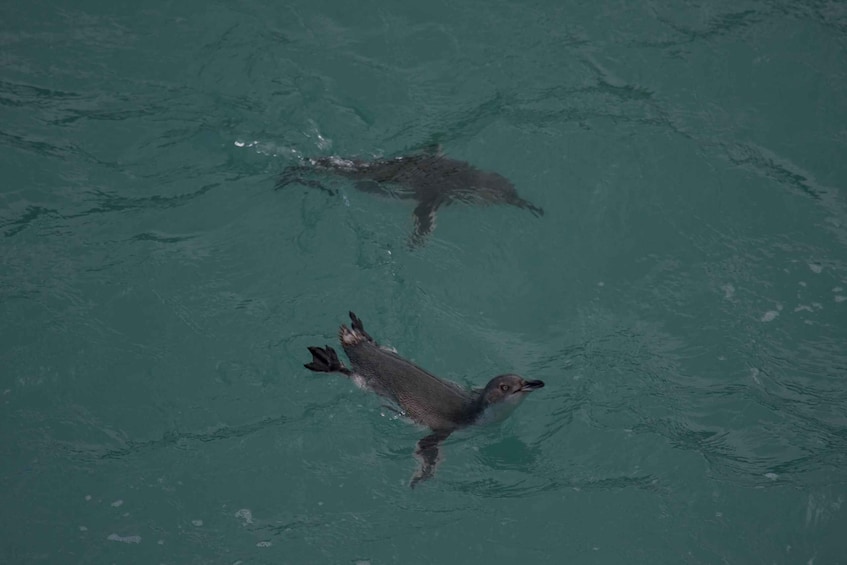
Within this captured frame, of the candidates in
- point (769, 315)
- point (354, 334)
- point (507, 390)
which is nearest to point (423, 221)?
point (354, 334)

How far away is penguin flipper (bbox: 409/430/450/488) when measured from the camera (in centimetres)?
837

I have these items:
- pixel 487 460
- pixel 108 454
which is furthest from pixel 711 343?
pixel 108 454

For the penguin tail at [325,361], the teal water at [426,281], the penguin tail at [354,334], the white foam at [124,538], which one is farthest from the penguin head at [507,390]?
the white foam at [124,538]

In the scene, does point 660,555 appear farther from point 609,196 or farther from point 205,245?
point 205,245

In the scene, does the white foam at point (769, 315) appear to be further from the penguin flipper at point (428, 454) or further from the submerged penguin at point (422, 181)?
the penguin flipper at point (428, 454)

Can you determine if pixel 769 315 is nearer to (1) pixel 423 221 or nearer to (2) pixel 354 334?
(1) pixel 423 221

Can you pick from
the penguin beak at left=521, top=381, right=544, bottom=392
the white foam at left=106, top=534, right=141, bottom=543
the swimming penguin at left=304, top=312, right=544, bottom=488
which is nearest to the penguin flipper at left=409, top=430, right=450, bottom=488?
the swimming penguin at left=304, top=312, right=544, bottom=488

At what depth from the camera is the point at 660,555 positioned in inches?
331

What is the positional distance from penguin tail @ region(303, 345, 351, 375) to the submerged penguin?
1.98 meters

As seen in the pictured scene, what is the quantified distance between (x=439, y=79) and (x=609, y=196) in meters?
2.71

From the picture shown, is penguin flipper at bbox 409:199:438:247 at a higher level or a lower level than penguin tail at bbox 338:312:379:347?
higher

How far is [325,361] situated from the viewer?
8.48 m

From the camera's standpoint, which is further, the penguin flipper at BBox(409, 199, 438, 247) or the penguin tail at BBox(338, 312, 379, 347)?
the penguin flipper at BBox(409, 199, 438, 247)

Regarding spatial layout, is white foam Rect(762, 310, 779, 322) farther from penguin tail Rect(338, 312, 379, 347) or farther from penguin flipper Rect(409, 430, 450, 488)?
penguin tail Rect(338, 312, 379, 347)
